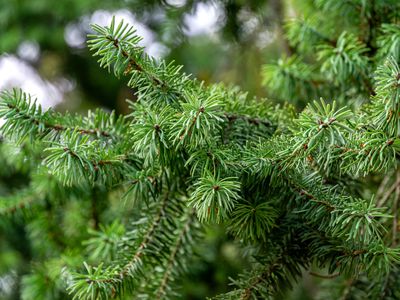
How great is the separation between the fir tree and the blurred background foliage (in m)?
0.11

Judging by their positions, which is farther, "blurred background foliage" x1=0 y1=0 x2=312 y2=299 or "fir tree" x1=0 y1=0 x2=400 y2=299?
"blurred background foliage" x1=0 y1=0 x2=312 y2=299

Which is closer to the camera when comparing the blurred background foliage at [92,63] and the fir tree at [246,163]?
the fir tree at [246,163]

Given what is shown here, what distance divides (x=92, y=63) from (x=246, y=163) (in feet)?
4.32

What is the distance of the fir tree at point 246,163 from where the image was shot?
63 centimetres

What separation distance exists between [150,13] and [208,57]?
73 cm

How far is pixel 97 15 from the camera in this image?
1685 millimetres

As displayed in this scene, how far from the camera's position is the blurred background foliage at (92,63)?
1.14 metres

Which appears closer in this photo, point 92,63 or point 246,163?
point 246,163

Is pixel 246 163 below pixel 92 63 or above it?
below

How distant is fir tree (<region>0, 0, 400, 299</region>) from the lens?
2.07 feet

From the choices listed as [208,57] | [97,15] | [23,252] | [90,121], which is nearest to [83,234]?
[90,121]

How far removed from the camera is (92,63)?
1854mm

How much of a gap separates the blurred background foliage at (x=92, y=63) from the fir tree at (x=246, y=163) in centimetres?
11

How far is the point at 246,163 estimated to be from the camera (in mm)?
663
